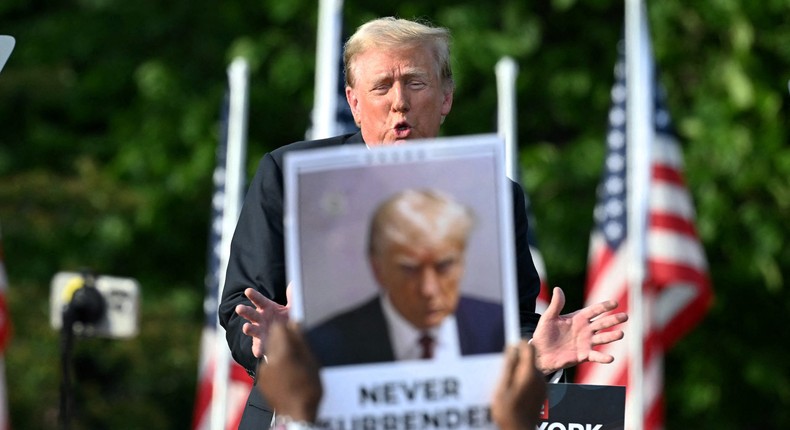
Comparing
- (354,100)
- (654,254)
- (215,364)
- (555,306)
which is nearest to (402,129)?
(354,100)

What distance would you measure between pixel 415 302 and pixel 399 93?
986mm

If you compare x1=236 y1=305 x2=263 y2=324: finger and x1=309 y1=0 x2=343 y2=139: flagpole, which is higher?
x1=309 y1=0 x2=343 y2=139: flagpole

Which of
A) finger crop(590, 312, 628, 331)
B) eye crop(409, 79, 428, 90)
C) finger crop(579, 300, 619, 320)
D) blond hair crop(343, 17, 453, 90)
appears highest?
blond hair crop(343, 17, 453, 90)

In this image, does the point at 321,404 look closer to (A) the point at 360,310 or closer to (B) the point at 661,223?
(A) the point at 360,310

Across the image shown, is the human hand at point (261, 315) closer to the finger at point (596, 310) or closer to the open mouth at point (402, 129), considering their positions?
the finger at point (596, 310)

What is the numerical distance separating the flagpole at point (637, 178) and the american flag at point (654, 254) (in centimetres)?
6

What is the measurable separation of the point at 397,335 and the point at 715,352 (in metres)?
12.1

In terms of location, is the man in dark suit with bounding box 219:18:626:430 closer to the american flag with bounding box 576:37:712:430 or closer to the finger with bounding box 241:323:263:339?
the finger with bounding box 241:323:263:339

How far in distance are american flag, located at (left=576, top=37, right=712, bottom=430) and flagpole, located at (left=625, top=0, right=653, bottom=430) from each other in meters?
0.06

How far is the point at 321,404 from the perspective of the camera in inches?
119

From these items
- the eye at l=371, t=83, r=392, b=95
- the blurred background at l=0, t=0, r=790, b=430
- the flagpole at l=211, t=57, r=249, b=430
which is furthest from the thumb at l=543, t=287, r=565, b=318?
the blurred background at l=0, t=0, r=790, b=430

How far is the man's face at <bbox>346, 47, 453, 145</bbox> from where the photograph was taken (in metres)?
3.92

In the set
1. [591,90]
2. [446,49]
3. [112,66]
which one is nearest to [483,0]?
[591,90]

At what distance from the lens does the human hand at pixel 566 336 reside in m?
3.50
